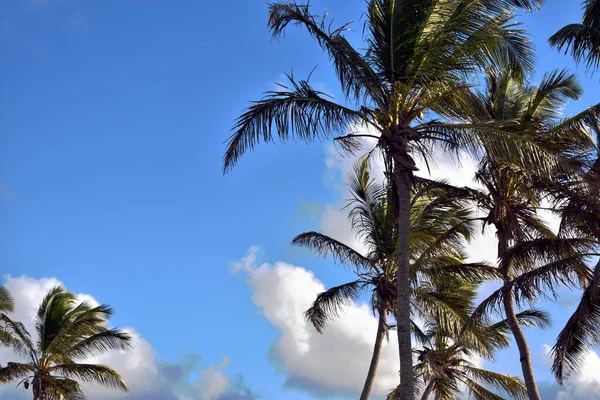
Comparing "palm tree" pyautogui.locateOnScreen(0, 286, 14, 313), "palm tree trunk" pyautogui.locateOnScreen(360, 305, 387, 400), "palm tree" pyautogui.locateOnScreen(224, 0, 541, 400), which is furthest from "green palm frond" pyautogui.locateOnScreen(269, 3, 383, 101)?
"palm tree" pyautogui.locateOnScreen(0, 286, 14, 313)

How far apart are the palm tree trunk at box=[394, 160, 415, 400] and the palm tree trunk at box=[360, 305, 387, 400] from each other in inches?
348

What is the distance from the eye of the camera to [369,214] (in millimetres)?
22500

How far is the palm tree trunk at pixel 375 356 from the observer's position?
21.1 metres

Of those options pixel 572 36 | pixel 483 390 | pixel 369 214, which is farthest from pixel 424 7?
pixel 483 390

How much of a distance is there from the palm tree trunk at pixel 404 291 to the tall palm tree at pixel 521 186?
1.71m

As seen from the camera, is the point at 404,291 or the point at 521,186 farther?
the point at 521,186

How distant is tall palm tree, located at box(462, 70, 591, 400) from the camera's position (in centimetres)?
1523

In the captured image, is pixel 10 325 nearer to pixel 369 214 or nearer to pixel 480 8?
pixel 369 214

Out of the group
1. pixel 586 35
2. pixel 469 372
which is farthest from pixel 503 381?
pixel 586 35

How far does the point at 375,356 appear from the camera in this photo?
21406 mm

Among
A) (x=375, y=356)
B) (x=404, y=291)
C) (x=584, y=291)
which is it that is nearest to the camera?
(x=404, y=291)

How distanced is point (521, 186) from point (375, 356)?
6.84 m

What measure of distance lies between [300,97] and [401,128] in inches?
77.7

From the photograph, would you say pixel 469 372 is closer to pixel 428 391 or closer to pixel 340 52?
pixel 428 391
